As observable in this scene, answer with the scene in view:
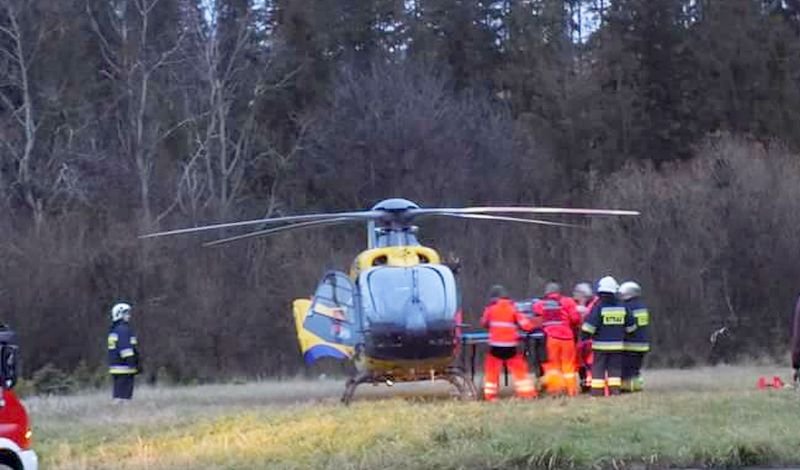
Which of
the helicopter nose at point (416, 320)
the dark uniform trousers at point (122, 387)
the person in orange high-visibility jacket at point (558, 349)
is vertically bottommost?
the dark uniform trousers at point (122, 387)

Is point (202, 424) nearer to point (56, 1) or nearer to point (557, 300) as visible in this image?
point (557, 300)

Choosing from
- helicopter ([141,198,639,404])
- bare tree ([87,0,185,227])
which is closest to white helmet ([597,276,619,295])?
helicopter ([141,198,639,404])

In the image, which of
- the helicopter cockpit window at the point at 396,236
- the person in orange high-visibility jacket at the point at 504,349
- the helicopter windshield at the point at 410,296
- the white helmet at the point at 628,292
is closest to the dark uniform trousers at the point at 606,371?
the white helmet at the point at 628,292

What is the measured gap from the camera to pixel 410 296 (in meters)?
19.6

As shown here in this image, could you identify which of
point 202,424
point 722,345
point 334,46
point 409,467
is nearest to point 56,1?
point 334,46

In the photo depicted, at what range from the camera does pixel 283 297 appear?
39938 millimetres

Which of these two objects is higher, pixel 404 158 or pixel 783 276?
pixel 404 158

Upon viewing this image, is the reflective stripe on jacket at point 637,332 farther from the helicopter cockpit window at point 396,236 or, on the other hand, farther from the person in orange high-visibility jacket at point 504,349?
the helicopter cockpit window at point 396,236

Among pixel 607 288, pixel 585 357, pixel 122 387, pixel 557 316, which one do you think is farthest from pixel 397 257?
pixel 122 387

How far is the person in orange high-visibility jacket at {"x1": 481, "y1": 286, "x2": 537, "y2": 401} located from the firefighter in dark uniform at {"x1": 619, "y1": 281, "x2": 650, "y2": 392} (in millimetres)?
1422

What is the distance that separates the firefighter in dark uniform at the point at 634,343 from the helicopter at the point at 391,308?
1366 millimetres

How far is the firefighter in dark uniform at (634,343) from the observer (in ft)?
65.6

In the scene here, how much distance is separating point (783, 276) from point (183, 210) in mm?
20264

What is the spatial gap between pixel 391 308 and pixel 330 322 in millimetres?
1754
